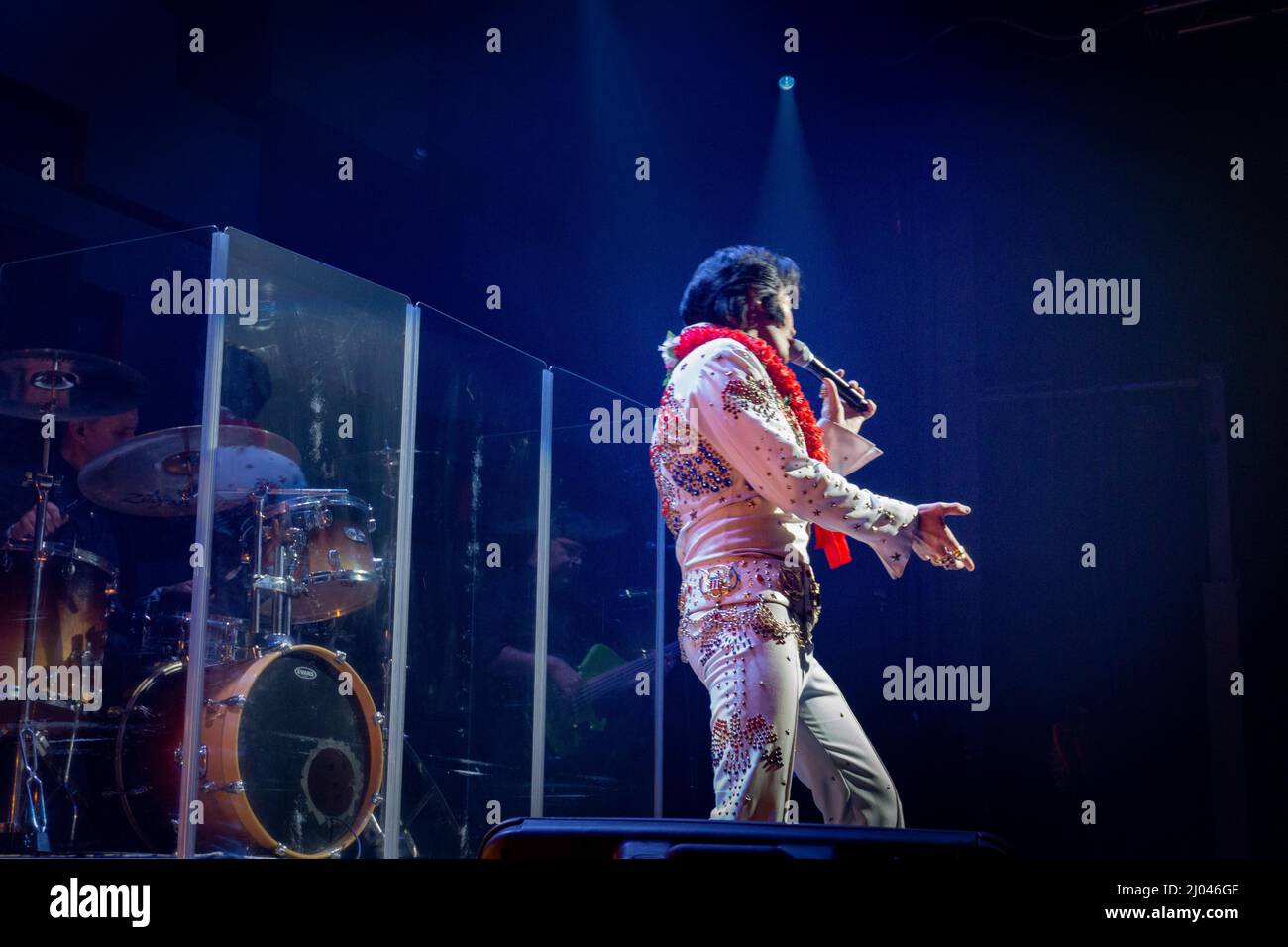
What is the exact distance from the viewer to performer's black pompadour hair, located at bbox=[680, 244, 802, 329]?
91.0 inches

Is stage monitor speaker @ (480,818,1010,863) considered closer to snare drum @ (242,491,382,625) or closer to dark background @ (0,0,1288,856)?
snare drum @ (242,491,382,625)

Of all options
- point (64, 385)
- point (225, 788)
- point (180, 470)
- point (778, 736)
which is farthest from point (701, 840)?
point (64, 385)

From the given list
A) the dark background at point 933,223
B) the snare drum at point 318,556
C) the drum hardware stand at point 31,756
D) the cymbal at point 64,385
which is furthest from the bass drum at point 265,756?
the dark background at point 933,223

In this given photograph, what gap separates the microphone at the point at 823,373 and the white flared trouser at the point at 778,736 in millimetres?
723

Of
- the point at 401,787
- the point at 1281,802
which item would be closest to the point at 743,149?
the point at 401,787

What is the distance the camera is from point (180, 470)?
3.35 metres

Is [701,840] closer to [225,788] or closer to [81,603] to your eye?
[225,788]

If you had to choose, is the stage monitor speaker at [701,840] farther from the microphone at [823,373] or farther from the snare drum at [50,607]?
the snare drum at [50,607]

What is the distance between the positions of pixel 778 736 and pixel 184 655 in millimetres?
2200

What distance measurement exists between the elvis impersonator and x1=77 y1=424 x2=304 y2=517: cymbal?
1353mm

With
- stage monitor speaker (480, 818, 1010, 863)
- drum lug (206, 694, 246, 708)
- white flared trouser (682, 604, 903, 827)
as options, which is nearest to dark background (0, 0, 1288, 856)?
drum lug (206, 694, 246, 708)
